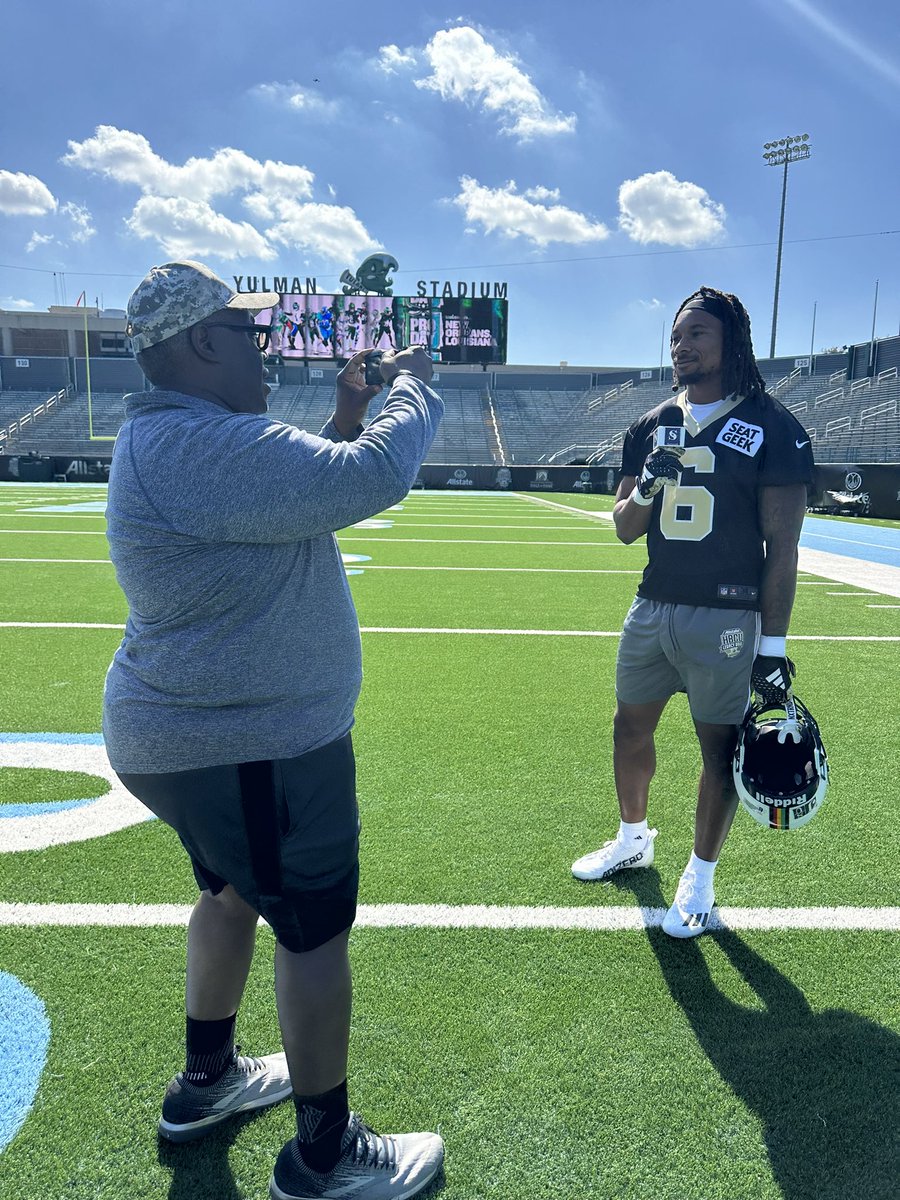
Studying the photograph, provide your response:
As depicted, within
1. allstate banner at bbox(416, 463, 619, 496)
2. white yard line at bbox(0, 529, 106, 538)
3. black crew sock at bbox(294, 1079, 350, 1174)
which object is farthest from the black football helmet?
allstate banner at bbox(416, 463, 619, 496)

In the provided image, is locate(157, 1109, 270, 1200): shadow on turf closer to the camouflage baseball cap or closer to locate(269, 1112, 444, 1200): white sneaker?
locate(269, 1112, 444, 1200): white sneaker

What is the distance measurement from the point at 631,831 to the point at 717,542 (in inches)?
44.4

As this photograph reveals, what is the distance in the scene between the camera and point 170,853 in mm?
3055

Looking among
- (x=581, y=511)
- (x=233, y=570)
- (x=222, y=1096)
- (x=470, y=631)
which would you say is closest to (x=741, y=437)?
(x=233, y=570)

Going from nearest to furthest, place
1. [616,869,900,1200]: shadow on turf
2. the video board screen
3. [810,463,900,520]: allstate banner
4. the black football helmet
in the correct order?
[616,869,900,1200]: shadow on turf, the black football helmet, [810,463,900,520]: allstate banner, the video board screen

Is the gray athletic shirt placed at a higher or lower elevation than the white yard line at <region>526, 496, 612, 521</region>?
higher

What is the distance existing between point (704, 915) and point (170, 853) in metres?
1.95

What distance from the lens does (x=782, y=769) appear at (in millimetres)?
2408

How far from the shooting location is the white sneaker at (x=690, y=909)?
2592 mm

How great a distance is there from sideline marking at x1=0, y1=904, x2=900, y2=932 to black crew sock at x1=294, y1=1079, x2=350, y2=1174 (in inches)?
36.4

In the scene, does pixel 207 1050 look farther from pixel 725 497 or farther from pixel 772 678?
pixel 725 497

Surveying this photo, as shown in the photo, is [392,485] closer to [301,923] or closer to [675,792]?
[301,923]

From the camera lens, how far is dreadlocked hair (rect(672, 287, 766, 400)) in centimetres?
260

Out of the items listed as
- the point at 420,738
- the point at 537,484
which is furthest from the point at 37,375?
the point at 420,738
